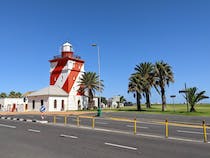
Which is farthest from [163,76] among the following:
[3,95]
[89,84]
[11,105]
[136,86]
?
[3,95]

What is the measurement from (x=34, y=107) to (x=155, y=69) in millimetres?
30737

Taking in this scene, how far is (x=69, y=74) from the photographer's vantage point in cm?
5947

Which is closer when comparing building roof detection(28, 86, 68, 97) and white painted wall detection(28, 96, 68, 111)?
white painted wall detection(28, 96, 68, 111)

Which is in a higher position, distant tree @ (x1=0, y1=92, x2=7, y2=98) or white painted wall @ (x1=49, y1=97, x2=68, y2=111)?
distant tree @ (x1=0, y1=92, x2=7, y2=98)

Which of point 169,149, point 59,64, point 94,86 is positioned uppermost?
point 59,64

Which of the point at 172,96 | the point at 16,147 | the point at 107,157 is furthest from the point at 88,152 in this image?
the point at 172,96

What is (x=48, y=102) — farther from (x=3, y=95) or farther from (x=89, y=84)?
(x=3, y=95)

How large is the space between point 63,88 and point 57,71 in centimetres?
521

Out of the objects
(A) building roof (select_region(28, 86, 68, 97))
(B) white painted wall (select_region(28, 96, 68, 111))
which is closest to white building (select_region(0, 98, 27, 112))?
(B) white painted wall (select_region(28, 96, 68, 111))

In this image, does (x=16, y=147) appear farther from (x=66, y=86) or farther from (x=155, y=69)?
(x=66, y=86)

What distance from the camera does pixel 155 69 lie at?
48.3 meters

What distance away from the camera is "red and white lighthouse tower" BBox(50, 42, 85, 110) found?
59.7m

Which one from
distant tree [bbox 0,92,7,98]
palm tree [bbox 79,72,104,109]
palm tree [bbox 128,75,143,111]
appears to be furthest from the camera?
distant tree [bbox 0,92,7,98]

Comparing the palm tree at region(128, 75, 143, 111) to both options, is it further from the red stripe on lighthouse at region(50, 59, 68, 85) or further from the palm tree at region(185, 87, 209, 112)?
the red stripe on lighthouse at region(50, 59, 68, 85)
